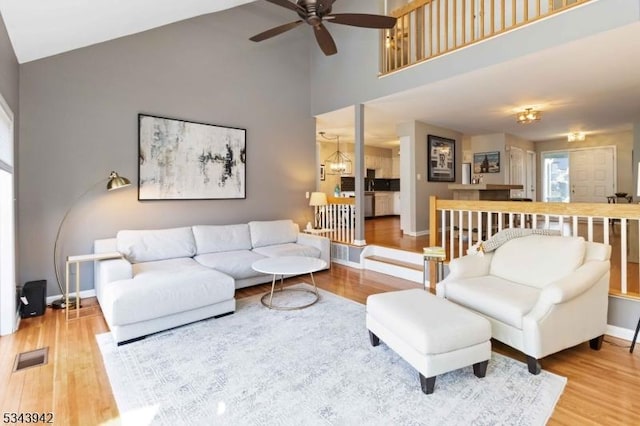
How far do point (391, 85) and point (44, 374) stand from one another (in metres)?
4.79

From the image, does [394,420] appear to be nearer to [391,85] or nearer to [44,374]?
[44,374]

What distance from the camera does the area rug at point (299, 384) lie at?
70.0 inches

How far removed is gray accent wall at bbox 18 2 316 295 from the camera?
11.6 feet

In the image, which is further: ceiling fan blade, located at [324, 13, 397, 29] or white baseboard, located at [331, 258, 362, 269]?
white baseboard, located at [331, 258, 362, 269]

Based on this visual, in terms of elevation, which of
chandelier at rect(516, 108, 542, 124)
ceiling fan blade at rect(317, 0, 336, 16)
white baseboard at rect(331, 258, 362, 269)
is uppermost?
ceiling fan blade at rect(317, 0, 336, 16)

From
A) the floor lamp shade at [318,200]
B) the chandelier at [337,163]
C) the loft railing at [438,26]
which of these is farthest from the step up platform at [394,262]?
the chandelier at [337,163]

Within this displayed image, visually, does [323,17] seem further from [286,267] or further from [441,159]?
[441,159]

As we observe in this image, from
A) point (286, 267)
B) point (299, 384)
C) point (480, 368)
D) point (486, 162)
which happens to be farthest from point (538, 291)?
point (486, 162)

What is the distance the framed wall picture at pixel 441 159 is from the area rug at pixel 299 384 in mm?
4706

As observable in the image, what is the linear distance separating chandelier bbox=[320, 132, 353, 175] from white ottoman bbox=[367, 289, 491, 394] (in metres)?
6.82

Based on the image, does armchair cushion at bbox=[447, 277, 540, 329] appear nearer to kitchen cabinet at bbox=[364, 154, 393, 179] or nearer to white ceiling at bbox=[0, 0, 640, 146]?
white ceiling at bbox=[0, 0, 640, 146]

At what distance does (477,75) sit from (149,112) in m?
4.11

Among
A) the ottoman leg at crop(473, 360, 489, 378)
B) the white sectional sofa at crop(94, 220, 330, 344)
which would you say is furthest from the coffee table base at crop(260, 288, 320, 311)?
the ottoman leg at crop(473, 360, 489, 378)

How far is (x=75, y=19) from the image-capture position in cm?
277
